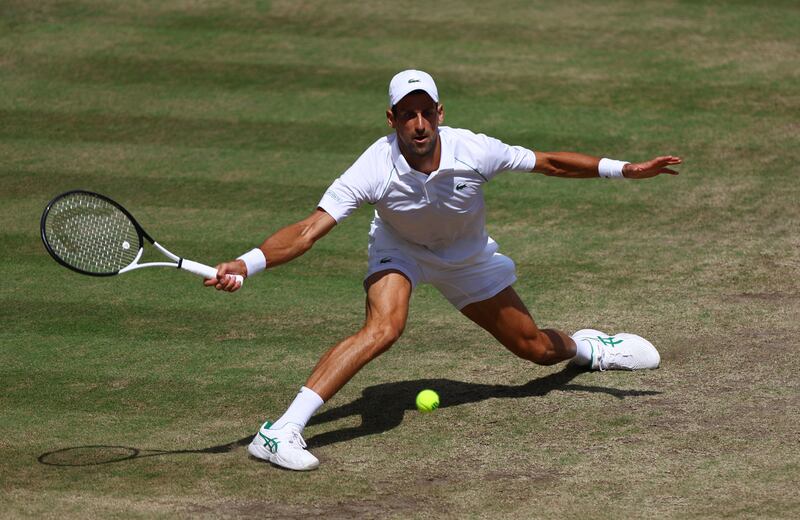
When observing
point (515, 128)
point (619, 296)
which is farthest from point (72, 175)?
point (619, 296)

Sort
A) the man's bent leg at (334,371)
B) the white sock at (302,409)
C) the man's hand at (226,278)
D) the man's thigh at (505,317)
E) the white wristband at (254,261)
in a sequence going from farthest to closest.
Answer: the man's thigh at (505,317), the white sock at (302,409), the man's bent leg at (334,371), the white wristband at (254,261), the man's hand at (226,278)

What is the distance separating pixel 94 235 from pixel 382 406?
221cm

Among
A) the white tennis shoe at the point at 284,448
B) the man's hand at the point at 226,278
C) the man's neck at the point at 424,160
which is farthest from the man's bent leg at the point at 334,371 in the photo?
the man's hand at the point at 226,278

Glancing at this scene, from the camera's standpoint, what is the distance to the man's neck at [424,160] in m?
7.45

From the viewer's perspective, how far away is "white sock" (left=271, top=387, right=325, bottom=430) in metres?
7.15

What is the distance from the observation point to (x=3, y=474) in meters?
6.97

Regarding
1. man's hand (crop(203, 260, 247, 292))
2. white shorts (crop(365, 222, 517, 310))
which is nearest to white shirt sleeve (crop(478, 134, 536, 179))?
white shorts (crop(365, 222, 517, 310))

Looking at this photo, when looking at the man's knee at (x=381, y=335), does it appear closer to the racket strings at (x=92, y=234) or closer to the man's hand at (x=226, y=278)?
the man's hand at (x=226, y=278)

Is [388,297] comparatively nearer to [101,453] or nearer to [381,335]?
[381,335]

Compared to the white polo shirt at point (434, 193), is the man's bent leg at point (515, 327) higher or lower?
lower

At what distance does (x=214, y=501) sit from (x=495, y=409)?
7.01 ft

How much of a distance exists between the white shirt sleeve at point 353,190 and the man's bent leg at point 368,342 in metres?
0.57

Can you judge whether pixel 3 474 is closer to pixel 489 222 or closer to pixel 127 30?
pixel 489 222

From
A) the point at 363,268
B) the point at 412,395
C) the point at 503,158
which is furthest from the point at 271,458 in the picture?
the point at 363,268
